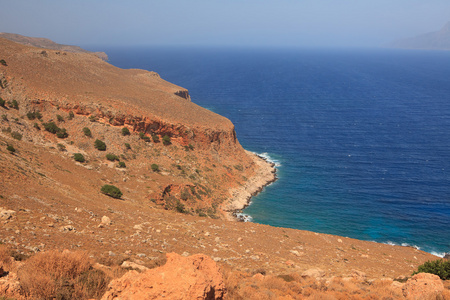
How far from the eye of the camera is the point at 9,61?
47625 millimetres

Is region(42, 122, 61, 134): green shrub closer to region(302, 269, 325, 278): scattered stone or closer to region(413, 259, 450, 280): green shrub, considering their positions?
region(302, 269, 325, 278): scattered stone

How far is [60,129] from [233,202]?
2578 cm

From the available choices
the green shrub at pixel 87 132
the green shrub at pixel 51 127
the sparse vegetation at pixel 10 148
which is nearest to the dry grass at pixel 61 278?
the sparse vegetation at pixel 10 148

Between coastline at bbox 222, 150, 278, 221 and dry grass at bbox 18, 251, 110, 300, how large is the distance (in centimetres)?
3279

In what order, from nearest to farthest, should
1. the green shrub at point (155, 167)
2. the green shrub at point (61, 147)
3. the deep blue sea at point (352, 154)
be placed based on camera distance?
1. the green shrub at point (61, 147)
2. the green shrub at point (155, 167)
3. the deep blue sea at point (352, 154)

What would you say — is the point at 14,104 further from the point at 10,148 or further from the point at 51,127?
the point at 10,148

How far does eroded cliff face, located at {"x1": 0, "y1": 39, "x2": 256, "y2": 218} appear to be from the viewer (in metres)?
40.0

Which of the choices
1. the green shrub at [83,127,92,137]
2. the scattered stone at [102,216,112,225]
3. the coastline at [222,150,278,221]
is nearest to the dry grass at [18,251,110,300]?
the scattered stone at [102,216,112,225]

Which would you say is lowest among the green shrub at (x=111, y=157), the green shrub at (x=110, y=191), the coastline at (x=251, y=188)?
the coastline at (x=251, y=188)

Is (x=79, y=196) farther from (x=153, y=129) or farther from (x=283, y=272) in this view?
(x=153, y=129)

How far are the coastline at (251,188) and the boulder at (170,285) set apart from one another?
108 feet

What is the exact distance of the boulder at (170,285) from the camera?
9344 mm

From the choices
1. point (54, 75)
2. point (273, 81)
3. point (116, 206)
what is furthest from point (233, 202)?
point (273, 81)

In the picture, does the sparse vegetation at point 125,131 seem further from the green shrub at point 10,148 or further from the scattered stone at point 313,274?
the scattered stone at point 313,274
